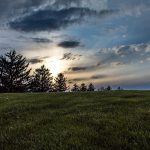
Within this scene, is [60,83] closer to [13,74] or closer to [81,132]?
[13,74]

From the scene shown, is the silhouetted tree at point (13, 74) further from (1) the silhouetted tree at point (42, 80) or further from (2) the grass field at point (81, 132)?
(2) the grass field at point (81, 132)

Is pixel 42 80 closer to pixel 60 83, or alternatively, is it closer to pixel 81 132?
pixel 60 83

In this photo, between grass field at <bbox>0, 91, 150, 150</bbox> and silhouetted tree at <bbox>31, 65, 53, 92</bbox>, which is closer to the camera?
grass field at <bbox>0, 91, 150, 150</bbox>

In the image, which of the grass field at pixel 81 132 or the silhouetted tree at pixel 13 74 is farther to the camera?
the silhouetted tree at pixel 13 74

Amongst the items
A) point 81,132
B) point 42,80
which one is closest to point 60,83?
point 42,80

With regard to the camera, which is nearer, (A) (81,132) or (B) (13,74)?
(A) (81,132)

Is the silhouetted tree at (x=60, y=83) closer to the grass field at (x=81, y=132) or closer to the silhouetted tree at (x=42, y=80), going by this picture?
the silhouetted tree at (x=42, y=80)

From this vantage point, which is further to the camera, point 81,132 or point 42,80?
point 42,80

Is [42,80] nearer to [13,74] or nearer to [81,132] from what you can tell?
[13,74]

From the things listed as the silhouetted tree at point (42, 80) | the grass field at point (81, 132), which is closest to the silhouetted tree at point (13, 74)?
the silhouetted tree at point (42, 80)

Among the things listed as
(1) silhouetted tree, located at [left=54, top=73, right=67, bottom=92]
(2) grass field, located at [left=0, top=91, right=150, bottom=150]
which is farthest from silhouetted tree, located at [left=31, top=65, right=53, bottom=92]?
(2) grass field, located at [left=0, top=91, right=150, bottom=150]

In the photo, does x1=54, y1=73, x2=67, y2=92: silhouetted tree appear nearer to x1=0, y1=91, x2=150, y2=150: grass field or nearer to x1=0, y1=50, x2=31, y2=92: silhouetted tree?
x1=0, y1=50, x2=31, y2=92: silhouetted tree

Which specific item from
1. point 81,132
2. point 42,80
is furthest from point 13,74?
point 81,132

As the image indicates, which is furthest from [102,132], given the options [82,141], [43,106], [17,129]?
[43,106]
